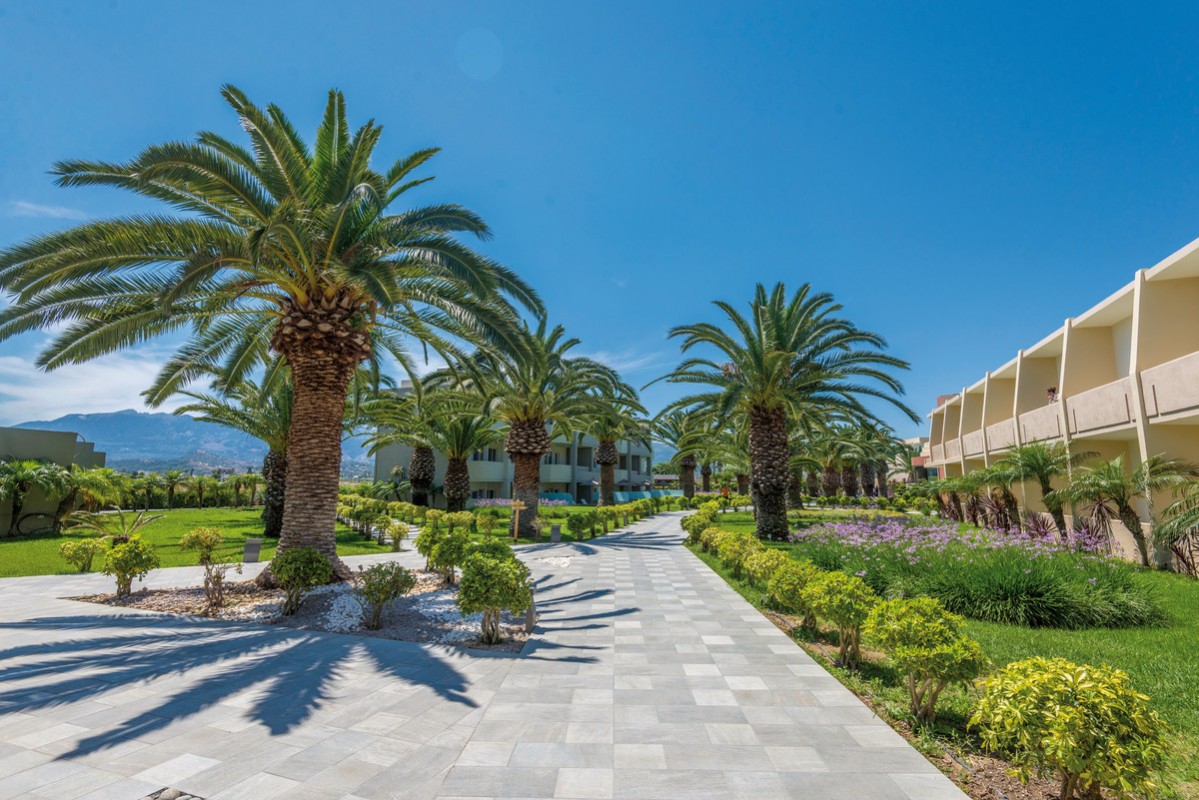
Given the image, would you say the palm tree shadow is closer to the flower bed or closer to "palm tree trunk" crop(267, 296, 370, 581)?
"palm tree trunk" crop(267, 296, 370, 581)

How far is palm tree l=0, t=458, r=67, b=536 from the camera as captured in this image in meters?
20.5

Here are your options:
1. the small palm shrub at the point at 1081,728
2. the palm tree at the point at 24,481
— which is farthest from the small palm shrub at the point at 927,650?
the palm tree at the point at 24,481

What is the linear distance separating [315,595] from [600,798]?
8.41 meters

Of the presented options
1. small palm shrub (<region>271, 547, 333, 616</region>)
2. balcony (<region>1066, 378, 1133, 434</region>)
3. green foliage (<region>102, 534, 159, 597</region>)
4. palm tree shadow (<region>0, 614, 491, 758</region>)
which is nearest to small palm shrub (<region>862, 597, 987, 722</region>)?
palm tree shadow (<region>0, 614, 491, 758</region>)

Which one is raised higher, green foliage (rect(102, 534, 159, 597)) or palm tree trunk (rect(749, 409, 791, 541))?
palm tree trunk (rect(749, 409, 791, 541))

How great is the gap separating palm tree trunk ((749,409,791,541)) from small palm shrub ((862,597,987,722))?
1486cm

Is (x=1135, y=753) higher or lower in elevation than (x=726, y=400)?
lower

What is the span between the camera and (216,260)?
920cm

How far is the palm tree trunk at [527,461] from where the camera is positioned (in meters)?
22.9

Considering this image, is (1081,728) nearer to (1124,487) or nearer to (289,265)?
(289,265)

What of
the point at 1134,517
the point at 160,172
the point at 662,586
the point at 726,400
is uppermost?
the point at 160,172

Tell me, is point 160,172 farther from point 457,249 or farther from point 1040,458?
point 1040,458

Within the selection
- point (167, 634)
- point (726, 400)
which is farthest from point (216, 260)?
point (726, 400)

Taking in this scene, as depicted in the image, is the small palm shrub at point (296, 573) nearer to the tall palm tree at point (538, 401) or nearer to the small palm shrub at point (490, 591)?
the small palm shrub at point (490, 591)
